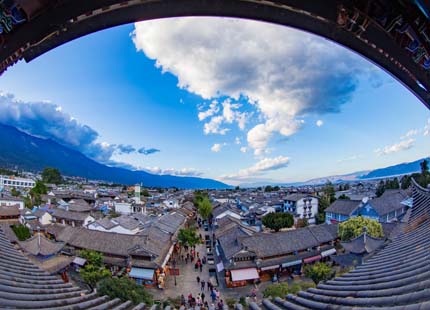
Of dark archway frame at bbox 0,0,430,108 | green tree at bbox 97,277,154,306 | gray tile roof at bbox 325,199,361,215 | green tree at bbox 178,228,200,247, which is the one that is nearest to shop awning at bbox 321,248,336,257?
green tree at bbox 178,228,200,247

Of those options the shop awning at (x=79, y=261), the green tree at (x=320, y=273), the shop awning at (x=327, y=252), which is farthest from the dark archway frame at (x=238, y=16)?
the shop awning at (x=327, y=252)

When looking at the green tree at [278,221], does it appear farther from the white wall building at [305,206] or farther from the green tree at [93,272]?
the green tree at [93,272]

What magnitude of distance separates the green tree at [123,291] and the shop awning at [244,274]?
314 inches

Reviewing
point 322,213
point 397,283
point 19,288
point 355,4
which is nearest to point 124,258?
point 19,288

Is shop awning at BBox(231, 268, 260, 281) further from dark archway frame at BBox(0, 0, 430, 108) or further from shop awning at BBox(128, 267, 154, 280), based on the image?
dark archway frame at BBox(0, 0, 430, 108)

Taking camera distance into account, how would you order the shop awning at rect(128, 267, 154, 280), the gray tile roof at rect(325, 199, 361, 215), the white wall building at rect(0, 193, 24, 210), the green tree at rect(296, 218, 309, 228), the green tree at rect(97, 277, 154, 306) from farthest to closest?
the white wall building at rect(0, 193, 24, 210) < the green tree at rect(296, 218, 309, 228) < the gray tile roof at rect(325, 199, 361, 215) < the shop awning at rect(128, 267, 154, 280) < the green tree at rect(97, 277, 154, 306)

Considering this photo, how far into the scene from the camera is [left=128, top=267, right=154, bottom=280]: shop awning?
21094 millimetres

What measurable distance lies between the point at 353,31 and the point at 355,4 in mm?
394

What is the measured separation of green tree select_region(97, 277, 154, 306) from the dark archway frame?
587 inches

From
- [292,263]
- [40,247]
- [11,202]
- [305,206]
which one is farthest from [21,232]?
[305,206]

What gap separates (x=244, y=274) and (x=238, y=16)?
21.9 m

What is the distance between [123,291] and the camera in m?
14.9

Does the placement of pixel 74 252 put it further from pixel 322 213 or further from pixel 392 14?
pixel 322 213

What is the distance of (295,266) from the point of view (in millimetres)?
24531
